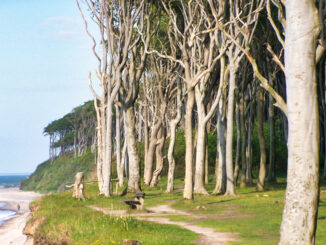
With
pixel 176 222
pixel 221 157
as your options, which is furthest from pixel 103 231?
pixel 221 157

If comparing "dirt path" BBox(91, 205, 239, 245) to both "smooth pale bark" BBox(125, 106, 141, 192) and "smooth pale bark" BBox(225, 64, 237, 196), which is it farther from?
"smooth pale bark" BBox(125, 106, 141, 192)

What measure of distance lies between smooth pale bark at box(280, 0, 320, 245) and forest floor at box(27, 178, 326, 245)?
3436mm

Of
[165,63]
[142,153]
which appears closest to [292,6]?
[165,63]

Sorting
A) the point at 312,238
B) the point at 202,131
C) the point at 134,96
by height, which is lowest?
the point at 312,238

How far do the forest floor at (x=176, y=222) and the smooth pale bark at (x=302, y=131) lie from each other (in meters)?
3.44

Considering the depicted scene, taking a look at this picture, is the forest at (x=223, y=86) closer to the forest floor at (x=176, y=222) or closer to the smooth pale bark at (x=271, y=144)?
the smooth pale bark at (x=271, y=144)

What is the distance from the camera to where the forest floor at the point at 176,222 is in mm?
13836

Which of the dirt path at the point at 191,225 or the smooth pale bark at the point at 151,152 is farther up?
the smooth pale bark at the point at 151,152

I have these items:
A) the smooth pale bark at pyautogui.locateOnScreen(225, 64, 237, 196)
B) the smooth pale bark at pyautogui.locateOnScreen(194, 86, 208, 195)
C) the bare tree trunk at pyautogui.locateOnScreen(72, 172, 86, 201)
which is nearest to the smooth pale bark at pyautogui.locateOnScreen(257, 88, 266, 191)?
the smooth pale bark at pyautogui.locateOnScreen(225, 64, 237, 196)

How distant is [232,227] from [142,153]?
40.1 metres

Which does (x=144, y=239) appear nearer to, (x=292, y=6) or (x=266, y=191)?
(x=292, y=6)

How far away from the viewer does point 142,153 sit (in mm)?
55594

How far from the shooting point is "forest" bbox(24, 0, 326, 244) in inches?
373

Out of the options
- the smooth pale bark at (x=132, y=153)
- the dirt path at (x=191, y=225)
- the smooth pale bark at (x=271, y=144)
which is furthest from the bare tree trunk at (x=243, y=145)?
the dirt path at (x=191, y=225)
